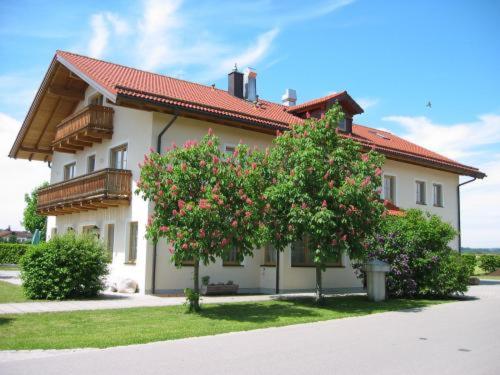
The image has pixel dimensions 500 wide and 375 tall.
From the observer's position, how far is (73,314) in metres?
11.5

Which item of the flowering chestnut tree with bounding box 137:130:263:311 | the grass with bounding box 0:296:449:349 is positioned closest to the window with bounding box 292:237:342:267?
the grass with bounding box 0:296:449:349

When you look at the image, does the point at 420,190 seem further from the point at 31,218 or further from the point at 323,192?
the point at 31,218

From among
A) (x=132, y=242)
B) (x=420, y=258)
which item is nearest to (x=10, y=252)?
(x=132, y=242)

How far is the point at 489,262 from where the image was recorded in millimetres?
36875

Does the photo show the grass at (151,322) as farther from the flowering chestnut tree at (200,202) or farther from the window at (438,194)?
the window at (438,194)

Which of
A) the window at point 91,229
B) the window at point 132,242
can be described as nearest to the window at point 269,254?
the window at point 132,242

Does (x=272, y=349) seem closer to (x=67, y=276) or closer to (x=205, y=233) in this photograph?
(x=205, y=233)

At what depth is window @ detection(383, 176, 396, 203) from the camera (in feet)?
77.1

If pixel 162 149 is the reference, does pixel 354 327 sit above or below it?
below

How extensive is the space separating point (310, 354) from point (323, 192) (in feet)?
20.6

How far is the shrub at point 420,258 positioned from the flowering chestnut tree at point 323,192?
2.17 metres

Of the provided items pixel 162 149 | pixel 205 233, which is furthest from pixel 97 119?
pixel 205 233

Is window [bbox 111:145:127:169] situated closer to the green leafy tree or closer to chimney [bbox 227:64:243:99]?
chimney [bbox 227:64:243:99]

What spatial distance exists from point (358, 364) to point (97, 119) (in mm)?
14824
